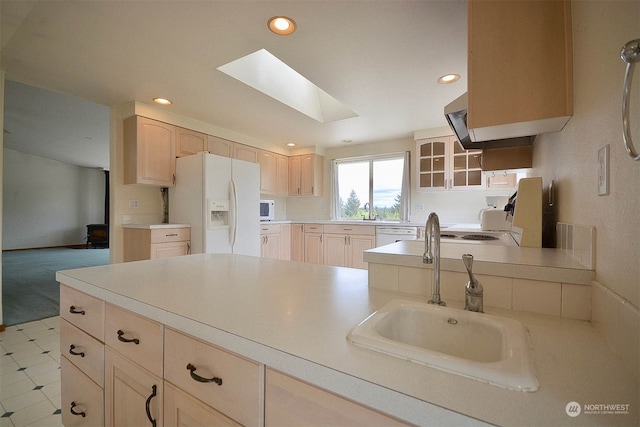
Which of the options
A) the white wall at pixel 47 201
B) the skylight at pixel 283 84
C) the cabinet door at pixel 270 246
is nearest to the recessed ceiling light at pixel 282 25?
the skylight at pixel 283 84

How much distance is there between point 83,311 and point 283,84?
2.69m

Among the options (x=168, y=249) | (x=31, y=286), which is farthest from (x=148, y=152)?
(x=31, y=286)

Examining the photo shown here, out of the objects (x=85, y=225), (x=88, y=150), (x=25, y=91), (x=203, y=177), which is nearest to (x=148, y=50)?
(x=203, y=177)

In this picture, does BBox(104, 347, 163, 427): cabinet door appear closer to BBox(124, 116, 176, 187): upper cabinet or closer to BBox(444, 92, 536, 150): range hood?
BBox(444, 92, 536, 150): range hood

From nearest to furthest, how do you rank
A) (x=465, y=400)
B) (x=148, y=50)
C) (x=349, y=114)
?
(x=465, y=400) → (x=148, y=50) → (x=349, y=114)

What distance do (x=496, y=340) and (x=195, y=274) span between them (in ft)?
3.53

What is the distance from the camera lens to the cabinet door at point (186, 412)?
0.65 meters

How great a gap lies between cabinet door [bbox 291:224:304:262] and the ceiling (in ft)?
6.25

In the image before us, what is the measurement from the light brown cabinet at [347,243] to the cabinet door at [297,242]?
1.51 feet

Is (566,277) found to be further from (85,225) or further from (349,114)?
(85,225)

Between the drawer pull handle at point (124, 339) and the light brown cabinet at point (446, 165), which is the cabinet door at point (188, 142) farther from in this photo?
the light brown cabinet at point (446, 165)

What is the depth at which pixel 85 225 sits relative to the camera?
29.1ft

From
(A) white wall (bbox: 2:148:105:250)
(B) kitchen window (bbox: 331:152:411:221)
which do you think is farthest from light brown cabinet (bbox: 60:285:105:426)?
(A) white wall (bbox: 2:148:105:250)

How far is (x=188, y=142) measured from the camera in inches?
137
